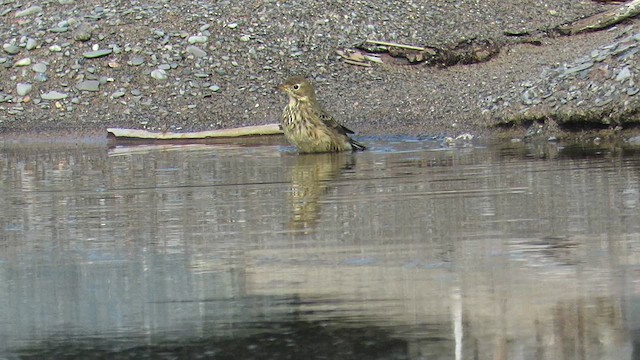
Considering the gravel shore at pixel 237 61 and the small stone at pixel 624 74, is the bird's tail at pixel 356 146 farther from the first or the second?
the small stone at pixel 624 74

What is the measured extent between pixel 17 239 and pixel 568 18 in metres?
12.6

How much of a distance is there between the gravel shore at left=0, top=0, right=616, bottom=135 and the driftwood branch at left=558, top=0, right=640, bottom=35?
21 centimetres

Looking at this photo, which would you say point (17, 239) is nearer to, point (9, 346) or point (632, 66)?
point (9, 346)

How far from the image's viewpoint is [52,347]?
5465 millimetres

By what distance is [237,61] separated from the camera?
57.2 ft

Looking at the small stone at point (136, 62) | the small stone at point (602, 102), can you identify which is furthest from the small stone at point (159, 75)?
the small stone at point (602, 102)

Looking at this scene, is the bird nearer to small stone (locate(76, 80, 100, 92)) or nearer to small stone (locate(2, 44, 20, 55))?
small stone (locate(76, 80, 100, 92))

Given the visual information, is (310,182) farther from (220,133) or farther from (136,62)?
(136,62)

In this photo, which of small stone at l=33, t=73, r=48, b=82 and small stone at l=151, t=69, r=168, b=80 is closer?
small stone at l=151, t=69, r=168, b=80

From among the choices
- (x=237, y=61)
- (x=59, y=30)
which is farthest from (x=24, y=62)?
(x=237, y=61)

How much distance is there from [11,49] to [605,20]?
7.72 metres

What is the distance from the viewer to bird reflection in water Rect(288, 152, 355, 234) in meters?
8.23

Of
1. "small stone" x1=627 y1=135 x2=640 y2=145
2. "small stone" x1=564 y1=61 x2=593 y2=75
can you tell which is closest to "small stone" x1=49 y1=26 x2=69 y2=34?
"small stone" x1=564 y1=61 x2=593 y2=75

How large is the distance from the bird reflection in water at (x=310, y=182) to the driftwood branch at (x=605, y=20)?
671cm
